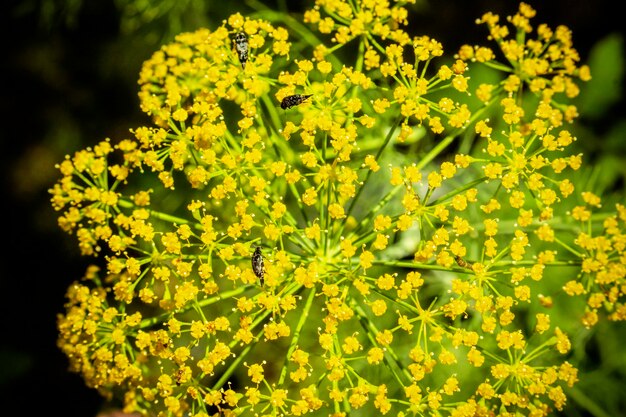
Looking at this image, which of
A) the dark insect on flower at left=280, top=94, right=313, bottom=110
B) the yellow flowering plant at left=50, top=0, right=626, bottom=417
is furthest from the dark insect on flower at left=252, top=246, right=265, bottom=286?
the dark insect on flower at left=280, top=94, right=313, bottom=110

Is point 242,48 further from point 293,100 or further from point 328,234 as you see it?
point 328,234

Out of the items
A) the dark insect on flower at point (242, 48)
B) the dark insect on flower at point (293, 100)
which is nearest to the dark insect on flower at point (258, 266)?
the dark insect on flower at point (293, 100)

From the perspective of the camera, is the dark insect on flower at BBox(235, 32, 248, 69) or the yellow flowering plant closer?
the yellow flowering plant

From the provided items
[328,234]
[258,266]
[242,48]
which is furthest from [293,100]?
[258,266]

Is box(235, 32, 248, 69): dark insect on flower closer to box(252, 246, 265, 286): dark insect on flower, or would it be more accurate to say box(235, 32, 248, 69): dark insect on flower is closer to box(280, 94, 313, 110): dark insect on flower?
box(280, 94, 313, 110): dark insect on flower

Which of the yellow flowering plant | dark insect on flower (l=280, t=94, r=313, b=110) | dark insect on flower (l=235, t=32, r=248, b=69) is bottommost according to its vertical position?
the yellow flowering plant

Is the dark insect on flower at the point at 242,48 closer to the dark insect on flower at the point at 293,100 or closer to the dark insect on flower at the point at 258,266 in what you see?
the dark insect on flower at the point at 293,100

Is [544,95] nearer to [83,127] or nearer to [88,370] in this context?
[88,370]
